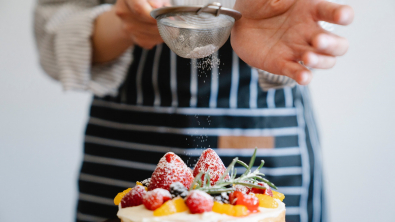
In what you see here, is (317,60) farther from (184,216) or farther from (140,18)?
(140,18)

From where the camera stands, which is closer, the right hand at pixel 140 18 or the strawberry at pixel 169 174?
the strawberry at pixel 169 174

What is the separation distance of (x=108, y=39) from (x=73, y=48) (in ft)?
0.42

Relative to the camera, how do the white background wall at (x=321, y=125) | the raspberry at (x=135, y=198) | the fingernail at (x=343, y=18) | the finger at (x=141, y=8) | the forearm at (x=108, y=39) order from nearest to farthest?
the fingernail at (x=343, y=18), the raspberry at (x=135, y=198), the finger at (x=141, y=8), the forearm at (x=108, y=39), the white background wall at (x=321, y=125)

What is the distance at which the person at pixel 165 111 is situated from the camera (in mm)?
1163

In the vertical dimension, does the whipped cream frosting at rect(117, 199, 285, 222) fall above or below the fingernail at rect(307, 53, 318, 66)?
below

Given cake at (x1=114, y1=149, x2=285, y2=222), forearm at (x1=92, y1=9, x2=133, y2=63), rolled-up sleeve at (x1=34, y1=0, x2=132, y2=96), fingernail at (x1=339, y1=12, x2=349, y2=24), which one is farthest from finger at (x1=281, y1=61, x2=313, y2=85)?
rolled-up sleeve at (x1=34, y1=0, x2=132, y2=96)

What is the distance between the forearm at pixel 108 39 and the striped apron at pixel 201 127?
96 mm

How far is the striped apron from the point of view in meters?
1.16

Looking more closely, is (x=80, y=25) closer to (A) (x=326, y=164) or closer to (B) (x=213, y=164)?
(B) (x=213, y=164)

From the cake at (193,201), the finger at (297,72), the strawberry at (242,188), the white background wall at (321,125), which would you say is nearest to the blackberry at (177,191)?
the cake at (193,201)

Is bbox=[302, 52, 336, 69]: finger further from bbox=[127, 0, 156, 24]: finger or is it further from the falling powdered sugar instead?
bbox=[127, 0, 156, 24]: finger

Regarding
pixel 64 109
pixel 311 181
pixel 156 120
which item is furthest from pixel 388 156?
pixel 64 109

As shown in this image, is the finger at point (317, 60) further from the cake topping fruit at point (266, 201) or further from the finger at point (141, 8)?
the finger at point (141, 8)

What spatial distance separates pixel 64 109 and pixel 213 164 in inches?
65.1
